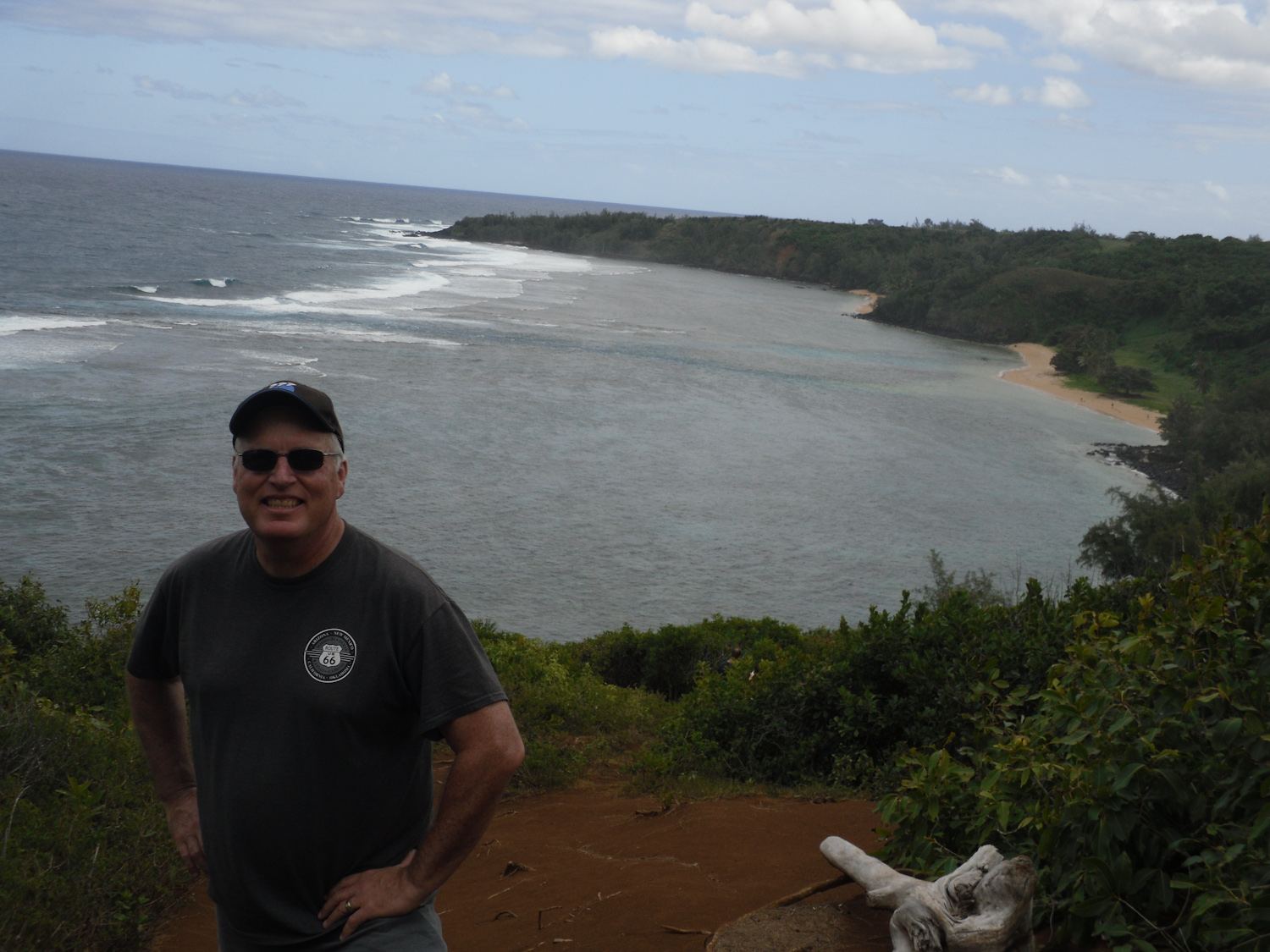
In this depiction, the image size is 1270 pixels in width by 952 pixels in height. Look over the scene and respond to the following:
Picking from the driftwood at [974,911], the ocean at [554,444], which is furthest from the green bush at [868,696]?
the ocean at [554,444]

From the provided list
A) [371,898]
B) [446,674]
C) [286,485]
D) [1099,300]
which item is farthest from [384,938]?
[1099,300]

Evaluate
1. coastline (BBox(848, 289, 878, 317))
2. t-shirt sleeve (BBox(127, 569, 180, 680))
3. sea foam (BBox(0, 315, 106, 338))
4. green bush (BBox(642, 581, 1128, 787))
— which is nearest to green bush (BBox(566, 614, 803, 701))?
green bush (BBox(642, 581, 1128, 787))

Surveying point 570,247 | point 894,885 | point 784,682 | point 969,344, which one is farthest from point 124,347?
point 570,247

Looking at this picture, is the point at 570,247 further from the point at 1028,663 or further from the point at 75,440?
the point at 1028,663

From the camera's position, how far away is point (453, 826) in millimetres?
2357

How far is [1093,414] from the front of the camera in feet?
145

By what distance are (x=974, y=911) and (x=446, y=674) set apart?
1976 mm

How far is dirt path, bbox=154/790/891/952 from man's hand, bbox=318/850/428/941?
190 cm

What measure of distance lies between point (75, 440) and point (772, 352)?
114 ft

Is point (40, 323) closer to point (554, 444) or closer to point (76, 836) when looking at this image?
point (554, 444)

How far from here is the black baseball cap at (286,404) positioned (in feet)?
8.42

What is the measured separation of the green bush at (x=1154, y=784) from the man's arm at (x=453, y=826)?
1.92 meters

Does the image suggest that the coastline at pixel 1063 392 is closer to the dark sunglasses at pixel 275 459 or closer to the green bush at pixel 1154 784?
the green bush at pixel 1154 784

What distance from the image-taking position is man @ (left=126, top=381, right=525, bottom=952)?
2.36 meters
